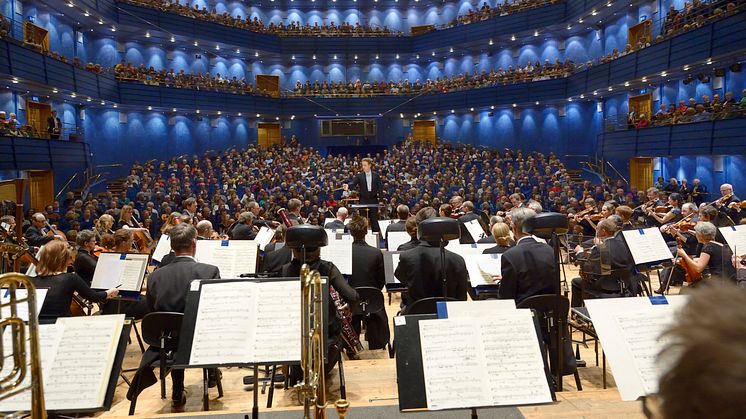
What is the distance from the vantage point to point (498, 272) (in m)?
5.90

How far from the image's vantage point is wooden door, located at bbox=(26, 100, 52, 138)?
Result: 2153 centimetres

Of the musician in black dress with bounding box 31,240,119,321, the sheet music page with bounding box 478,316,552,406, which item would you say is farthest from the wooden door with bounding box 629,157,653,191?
the musician in black dress with bounding box 31,240,119,321

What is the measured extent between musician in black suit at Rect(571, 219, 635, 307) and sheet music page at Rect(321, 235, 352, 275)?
2681 millimetres

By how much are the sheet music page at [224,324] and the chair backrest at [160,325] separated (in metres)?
0.95

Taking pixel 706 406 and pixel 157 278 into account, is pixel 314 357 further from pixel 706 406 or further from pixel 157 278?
pixel 157 278

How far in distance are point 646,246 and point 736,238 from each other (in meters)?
1.58

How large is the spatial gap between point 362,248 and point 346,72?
3149 cm

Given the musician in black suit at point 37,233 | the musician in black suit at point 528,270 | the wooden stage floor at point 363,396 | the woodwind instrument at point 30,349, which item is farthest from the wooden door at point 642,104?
the woodwind instrument at point 30,349

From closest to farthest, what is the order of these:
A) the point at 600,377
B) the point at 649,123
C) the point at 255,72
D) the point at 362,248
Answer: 1. the point at 600,377
2. the point at 362,248
3. the point at 649,123
4. the point at 255,72

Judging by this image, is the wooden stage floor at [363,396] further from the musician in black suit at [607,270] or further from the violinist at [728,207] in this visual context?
the violinist at [728,207]

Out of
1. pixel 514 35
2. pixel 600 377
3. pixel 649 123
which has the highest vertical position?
pixel 514 35

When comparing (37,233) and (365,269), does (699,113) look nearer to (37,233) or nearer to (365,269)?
(365,269)

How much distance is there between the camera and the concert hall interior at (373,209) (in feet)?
9.97

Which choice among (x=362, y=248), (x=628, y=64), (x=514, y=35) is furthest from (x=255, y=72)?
(x=362, y=248)
